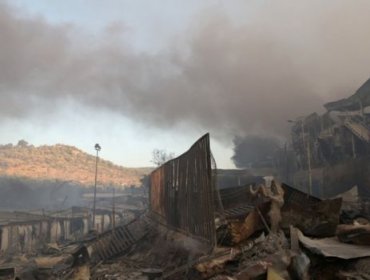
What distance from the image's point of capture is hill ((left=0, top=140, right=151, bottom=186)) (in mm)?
77688

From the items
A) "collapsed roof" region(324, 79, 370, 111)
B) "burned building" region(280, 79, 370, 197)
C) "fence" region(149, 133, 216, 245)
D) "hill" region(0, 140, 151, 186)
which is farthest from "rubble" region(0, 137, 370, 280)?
"hill" region(0, 140, 151, 186)

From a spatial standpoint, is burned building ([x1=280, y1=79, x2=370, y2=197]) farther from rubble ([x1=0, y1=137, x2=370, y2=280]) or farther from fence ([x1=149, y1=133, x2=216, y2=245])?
rubble ([x1=0, y1=137, x2=370, y2=280])

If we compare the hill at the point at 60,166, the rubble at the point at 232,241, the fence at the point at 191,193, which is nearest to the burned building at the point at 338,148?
the fence at the point at 191,193

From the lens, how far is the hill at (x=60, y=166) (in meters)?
77.7

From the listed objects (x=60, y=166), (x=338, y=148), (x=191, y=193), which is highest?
(x=60, y=166)

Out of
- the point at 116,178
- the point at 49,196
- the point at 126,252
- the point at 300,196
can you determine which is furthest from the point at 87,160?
the point at 300,196

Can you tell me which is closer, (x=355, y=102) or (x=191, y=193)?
(x=191, y=193)

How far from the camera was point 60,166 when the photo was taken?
8656 centimetres

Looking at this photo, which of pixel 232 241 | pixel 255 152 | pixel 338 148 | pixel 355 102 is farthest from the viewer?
pixel 255 152

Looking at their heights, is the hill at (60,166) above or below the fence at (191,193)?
above

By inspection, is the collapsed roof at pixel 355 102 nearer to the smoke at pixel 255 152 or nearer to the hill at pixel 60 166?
the smoke at pixel 255 152

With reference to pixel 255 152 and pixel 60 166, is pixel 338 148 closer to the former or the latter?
pixel 255 152

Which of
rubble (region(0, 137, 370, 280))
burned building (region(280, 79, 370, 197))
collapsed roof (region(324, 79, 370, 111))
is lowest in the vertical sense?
rubble (region(0, 137, 370, 280))

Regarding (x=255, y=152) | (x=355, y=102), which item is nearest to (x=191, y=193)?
(x=355, y=102)
